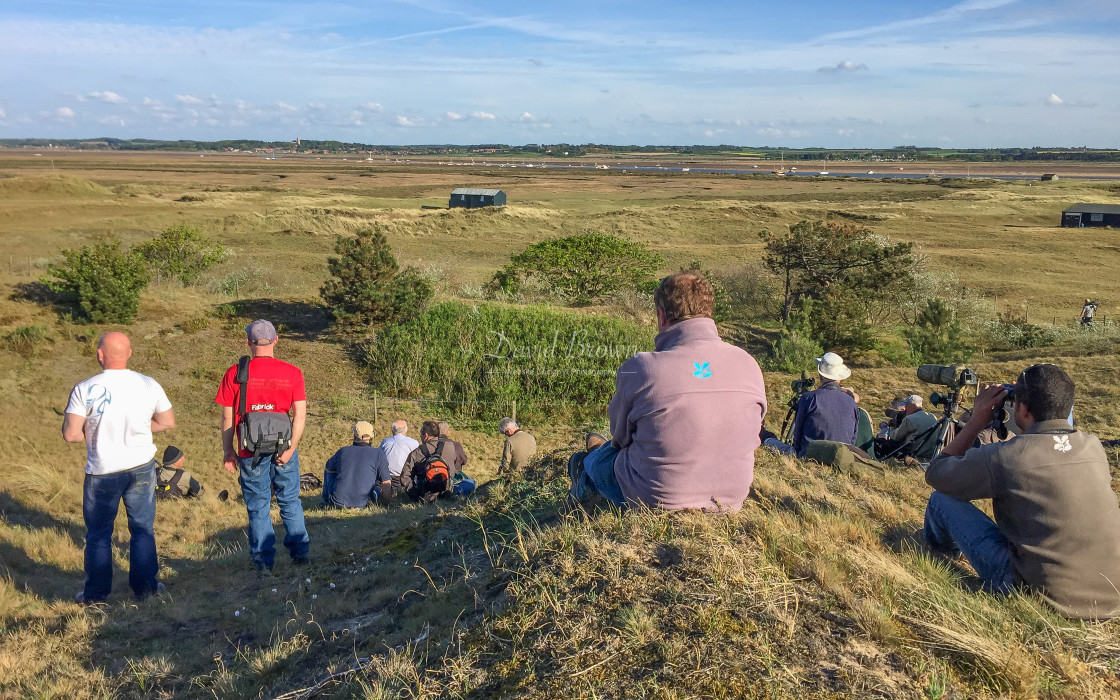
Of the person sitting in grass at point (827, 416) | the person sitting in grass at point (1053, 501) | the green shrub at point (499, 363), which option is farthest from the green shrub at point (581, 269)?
the person sitting in grass at point (1053, 501)

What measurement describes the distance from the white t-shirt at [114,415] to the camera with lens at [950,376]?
214 inches

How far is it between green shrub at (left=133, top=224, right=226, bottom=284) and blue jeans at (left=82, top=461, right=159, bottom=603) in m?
16.2

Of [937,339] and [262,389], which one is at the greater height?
[262,389]

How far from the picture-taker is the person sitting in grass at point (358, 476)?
725 centimetres

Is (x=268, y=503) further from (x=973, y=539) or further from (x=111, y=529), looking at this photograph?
(x=973, y=539)

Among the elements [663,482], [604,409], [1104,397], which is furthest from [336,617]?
[1104,397]

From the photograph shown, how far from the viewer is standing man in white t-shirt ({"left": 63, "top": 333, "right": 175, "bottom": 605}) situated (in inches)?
181

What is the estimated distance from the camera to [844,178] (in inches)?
4515

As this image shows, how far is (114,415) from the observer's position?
15.1 ft

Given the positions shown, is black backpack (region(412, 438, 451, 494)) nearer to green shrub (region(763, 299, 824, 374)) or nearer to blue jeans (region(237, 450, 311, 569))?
blue jeans (region(237, 450, 311, 569))

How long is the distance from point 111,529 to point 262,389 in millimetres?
1259

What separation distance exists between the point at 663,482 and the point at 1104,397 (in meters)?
10.7

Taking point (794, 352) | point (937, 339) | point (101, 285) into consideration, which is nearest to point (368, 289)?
point (101, 285)

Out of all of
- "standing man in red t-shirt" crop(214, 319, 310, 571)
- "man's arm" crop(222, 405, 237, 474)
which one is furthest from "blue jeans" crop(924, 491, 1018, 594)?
"man's arm" crop(222, 405, 237, 474)
